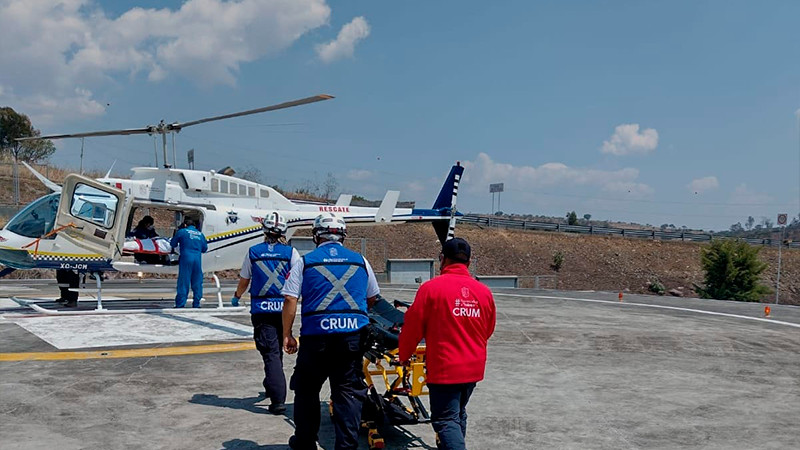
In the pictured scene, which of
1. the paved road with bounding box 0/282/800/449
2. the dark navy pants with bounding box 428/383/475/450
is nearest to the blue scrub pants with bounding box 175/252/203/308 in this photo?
the paved road with bounding box 0/282/800/449

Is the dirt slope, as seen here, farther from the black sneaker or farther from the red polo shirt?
the red polo shirt

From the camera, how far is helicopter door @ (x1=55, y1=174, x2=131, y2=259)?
468 inches

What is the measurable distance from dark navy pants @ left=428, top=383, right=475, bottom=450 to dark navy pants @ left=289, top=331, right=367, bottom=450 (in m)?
0.74

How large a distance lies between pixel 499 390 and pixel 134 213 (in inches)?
412

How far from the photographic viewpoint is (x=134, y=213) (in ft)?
47.1

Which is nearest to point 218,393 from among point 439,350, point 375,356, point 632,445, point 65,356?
point 375,356

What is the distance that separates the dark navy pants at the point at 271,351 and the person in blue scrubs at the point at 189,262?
21.1 feet

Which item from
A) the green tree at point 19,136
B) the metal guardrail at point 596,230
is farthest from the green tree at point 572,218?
the green tree at point 19,136

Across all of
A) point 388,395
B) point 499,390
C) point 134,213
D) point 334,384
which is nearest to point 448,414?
point 334,384

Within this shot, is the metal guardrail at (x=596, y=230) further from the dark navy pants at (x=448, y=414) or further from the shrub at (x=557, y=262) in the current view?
the dark navy pants at (x=448, y=414)

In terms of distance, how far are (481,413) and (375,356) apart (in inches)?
60.3

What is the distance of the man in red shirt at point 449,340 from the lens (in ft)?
14.4

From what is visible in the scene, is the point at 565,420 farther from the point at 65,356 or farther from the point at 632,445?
the point at 65,356

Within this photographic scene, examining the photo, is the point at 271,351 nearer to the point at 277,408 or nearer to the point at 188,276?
the point at 277,408
